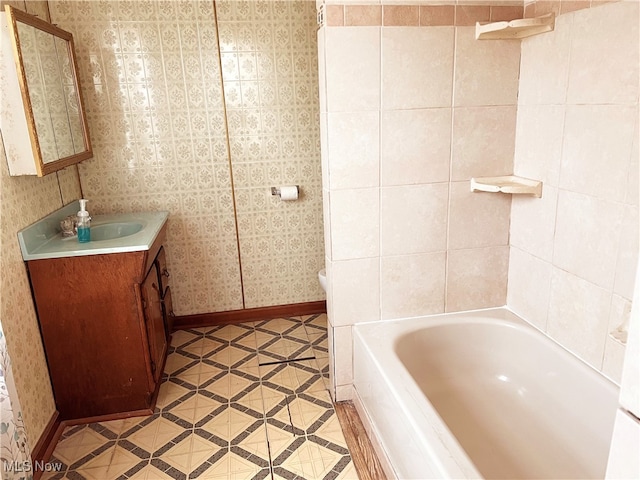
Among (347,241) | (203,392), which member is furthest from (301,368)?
(347,241)

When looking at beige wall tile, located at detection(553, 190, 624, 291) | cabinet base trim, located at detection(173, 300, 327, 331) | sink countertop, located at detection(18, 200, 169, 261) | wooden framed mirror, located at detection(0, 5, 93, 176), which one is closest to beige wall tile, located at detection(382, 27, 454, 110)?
beige wall tile, located at detection(553, 190, 624, 291)

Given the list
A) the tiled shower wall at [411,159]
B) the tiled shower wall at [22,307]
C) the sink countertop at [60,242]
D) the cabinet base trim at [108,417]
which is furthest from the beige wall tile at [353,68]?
the cabinet base trim at [108,417]

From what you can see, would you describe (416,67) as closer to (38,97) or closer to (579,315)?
(579,315)

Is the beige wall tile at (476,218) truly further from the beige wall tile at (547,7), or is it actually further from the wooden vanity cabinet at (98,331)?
the wooden vanity cabinet at (98,331)

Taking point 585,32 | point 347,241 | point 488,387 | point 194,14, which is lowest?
point 488,387

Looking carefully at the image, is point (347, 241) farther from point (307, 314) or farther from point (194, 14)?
point (194, 14)

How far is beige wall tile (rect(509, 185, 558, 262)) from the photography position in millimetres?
1860

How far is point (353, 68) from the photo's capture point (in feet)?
6.08

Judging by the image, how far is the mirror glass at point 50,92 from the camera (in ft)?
6.47

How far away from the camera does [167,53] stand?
2.76 meters

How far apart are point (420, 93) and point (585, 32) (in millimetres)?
612

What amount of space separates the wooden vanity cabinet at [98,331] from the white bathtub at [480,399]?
1030 mm

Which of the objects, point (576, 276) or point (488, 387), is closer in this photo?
point (576, 276)

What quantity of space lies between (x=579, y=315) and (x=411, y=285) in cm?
69
